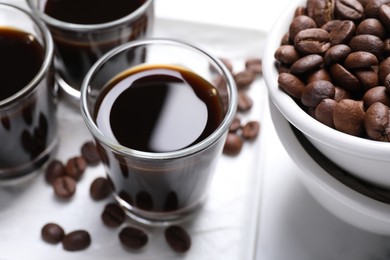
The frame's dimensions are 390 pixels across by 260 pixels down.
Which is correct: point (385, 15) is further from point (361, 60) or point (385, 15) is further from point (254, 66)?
point (254, 66)

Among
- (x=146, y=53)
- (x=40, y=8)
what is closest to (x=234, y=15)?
(x=146, y=53)

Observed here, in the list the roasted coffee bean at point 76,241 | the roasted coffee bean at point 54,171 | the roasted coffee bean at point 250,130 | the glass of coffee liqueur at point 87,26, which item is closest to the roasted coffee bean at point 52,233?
the roasted coffee bean at point 76,241

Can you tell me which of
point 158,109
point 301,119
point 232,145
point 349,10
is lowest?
point 232,145

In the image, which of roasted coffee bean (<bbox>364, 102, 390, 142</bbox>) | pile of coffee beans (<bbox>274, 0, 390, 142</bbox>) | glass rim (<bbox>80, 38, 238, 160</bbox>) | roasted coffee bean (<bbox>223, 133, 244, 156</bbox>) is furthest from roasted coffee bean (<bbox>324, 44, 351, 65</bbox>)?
roasted coffee bean (<bbox>223, 133, 244, 156</bbox>)

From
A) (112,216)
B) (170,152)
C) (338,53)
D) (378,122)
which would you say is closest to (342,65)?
(338,53)

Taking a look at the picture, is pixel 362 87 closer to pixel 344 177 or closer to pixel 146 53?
pixel 344 177

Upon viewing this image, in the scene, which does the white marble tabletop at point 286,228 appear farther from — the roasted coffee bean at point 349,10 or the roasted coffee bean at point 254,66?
the roasted coffee bean at point 349,10
